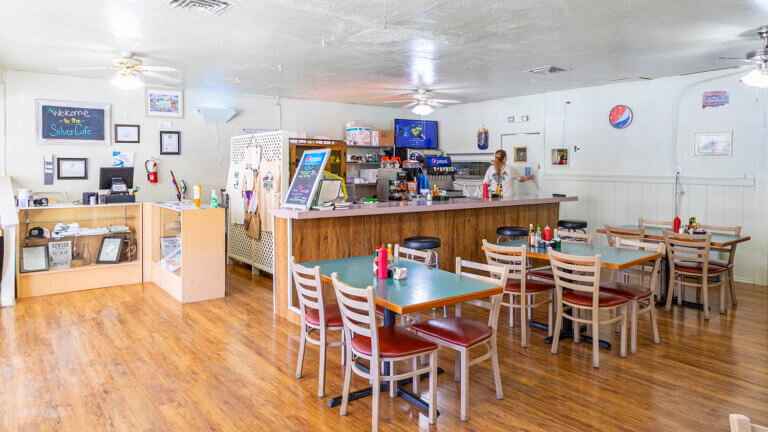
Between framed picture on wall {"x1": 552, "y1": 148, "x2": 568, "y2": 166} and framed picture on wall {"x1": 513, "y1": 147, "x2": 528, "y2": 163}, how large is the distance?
1.83 feet

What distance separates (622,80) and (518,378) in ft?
18.5

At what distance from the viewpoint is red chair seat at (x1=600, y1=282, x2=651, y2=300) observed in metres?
4.03

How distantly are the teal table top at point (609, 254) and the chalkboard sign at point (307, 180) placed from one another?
197cm

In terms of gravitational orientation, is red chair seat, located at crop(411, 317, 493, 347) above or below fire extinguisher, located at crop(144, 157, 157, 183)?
below

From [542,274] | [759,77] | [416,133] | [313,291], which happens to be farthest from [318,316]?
[416,133]

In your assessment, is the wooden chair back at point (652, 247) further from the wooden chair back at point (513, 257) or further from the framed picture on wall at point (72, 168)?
the framed picture on wall at point (72, 168)

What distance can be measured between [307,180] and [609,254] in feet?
9.31

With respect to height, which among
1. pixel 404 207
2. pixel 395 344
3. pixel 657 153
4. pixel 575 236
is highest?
pixel 657 153

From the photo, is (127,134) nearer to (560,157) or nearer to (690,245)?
(560,157)

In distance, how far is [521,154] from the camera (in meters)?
9.11

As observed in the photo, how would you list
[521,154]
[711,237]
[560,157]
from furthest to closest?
[521,154], [560,157], [711,237]

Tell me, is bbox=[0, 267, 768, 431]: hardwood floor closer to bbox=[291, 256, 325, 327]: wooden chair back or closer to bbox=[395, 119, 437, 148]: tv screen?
bbox=[291, 256, 325, 327]: wooden chair back

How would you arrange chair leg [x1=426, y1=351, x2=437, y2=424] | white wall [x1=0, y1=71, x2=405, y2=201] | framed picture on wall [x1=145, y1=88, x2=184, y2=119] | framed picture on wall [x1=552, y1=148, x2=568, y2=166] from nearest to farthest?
chair leg [x1=426, y1=351, x2=437, y2=424]
white wall [x1=0, y1=71, x2=405, y2=201]
framed picture on wall [x1=145, y1=88, x2=184, y2=119]
framed picture on wall [x1=552, y1=148, x2=568, y2=166]

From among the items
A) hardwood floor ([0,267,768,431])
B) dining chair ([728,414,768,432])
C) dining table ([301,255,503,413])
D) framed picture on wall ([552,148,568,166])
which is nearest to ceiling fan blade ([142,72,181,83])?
hardwood floor ([0,267,768,431])
